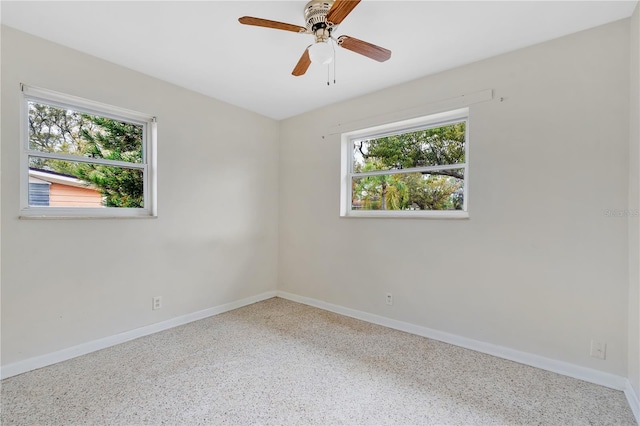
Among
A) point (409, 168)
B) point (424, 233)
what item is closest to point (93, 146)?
point (409, 168)

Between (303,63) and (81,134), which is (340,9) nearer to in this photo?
(303,63)

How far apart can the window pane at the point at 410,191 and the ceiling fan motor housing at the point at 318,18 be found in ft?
5.47

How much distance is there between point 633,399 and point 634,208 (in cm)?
114

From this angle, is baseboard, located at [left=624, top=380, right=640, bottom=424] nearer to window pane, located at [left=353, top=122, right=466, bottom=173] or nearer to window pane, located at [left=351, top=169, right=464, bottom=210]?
window pane, located at [left=351, top=169, right=464, bottom=210]

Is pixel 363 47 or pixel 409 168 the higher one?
pixel 363 47

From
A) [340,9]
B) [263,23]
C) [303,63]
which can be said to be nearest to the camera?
[340,9]

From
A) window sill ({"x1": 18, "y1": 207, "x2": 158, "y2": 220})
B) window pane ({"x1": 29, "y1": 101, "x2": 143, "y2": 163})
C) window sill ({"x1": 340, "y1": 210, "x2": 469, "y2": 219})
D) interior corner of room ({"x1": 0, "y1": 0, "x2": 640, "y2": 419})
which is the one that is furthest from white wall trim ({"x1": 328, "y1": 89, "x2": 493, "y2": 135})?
window sill ({"x1": 18, "y1": 207, "x2": 158, "y2": 220})

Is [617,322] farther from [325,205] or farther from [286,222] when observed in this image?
[286,222]

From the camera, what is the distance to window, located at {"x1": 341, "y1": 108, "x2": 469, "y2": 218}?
2.68m

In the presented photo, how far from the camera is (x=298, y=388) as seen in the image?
1.91m

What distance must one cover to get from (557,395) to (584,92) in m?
Result: 2.03

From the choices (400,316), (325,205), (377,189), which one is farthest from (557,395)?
(325,205)

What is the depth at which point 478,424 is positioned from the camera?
5.21 ft

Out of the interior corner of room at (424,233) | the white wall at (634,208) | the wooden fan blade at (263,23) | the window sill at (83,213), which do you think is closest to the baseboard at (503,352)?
the interior corner of room at (424,233)
